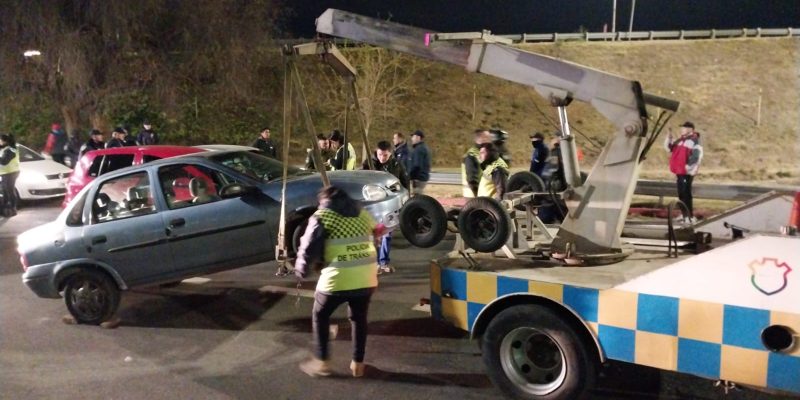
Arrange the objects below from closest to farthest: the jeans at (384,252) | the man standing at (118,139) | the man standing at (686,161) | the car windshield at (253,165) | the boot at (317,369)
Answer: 1. the boot at (317,369)
2. the car windshield at (253,165)
3. the jeans at (384,252)
4. the man standing at (686,161)
5. the man standing at (118,139)

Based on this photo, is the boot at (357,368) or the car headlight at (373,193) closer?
the boot at (357,368)

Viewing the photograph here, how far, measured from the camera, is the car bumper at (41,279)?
616 centimetres

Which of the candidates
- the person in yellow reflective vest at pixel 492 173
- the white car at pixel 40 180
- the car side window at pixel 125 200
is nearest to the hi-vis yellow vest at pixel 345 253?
the person in yellow reflective vest at pixel 492 173

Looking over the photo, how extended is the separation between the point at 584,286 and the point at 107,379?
3612 mm

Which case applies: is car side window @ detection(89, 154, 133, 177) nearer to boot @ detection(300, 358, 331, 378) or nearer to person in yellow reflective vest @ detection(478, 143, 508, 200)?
person in yellow reflective vest @ detection(478, 143, 508, 200)

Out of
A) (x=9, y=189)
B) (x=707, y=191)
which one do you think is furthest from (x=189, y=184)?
(x=707, y=191)

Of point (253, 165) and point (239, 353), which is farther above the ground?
point (253, 165)

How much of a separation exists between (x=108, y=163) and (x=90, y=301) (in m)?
5.18

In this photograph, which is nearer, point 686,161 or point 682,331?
point 682,331

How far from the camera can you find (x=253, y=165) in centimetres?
702

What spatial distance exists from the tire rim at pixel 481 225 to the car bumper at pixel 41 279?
417cm

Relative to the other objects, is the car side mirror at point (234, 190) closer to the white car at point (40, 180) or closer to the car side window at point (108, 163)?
the car side window at point (108, 163)

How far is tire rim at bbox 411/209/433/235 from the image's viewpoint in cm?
502

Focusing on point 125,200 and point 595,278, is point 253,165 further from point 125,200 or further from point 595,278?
point 595,278
